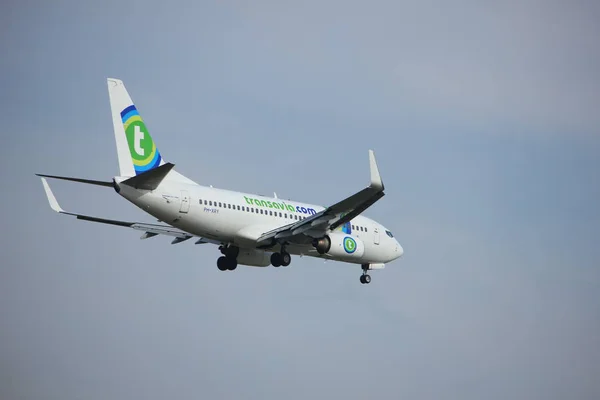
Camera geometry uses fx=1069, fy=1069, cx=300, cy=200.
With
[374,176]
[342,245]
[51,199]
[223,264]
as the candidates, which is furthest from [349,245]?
[51,199]

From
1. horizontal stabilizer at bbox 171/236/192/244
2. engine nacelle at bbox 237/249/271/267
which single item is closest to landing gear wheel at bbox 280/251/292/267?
engine nacelle at bbox 237/249/271/267

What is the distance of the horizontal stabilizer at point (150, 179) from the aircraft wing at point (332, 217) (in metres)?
7.62

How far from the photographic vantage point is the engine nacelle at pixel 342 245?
59.9 meters

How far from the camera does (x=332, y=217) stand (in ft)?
186

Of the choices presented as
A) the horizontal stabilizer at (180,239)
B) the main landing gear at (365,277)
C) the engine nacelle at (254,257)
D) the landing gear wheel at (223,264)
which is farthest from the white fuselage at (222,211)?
the horizontal stabilizer at (180,239)

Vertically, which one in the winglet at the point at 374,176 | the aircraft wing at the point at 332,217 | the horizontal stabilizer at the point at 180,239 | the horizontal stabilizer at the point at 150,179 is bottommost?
the horizontal stabilizer at the point at 150,179

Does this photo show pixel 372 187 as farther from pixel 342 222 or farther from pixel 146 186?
pixel 146 186

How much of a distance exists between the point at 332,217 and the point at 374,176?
18.0ft

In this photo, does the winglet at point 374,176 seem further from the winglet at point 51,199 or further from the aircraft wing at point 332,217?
the winglet at point 51,199

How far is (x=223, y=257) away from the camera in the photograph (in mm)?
62531

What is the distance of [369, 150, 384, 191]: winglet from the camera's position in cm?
5150

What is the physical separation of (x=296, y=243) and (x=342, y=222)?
3758 millimetres

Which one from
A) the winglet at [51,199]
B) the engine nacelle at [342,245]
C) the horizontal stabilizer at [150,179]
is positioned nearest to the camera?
the horizontal stabilizer at [150,179]

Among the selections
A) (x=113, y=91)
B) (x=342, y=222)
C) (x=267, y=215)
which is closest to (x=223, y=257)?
(x=267, y=215)
